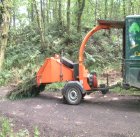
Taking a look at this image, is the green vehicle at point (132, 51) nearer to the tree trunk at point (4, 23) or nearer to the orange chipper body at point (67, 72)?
the orange chipper body at point (67, 72)

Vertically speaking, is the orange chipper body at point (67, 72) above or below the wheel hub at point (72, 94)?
above

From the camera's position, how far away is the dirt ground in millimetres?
7059

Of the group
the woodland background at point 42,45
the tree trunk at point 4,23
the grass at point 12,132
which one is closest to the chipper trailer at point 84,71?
the grass at point 12,132

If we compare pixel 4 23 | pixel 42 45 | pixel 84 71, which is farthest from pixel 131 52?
pixel 42 45

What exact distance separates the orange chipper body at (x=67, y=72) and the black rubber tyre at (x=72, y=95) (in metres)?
0.27

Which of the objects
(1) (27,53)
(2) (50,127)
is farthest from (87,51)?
(2) (50,127)

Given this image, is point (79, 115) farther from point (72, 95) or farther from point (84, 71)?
point (84, 71)

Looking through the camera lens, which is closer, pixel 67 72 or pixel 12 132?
pixel 12 132

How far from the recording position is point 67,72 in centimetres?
1036

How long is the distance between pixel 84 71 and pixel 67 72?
0.54 m

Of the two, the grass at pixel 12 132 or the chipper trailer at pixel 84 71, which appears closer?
the grass at pixel 12 132

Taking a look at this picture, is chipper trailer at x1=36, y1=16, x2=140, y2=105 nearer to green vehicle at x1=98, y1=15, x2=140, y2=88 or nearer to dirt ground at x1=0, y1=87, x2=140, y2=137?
green vehicle at x1=98, y1=15, x2=140, y2=88

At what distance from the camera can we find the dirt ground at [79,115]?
706cm

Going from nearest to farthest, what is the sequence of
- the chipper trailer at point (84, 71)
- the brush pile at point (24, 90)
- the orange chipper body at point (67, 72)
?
the chipper trailer at point (84, 71)
the orange chipper body at point (67, 72)
the brush pile at point (24, 90)
